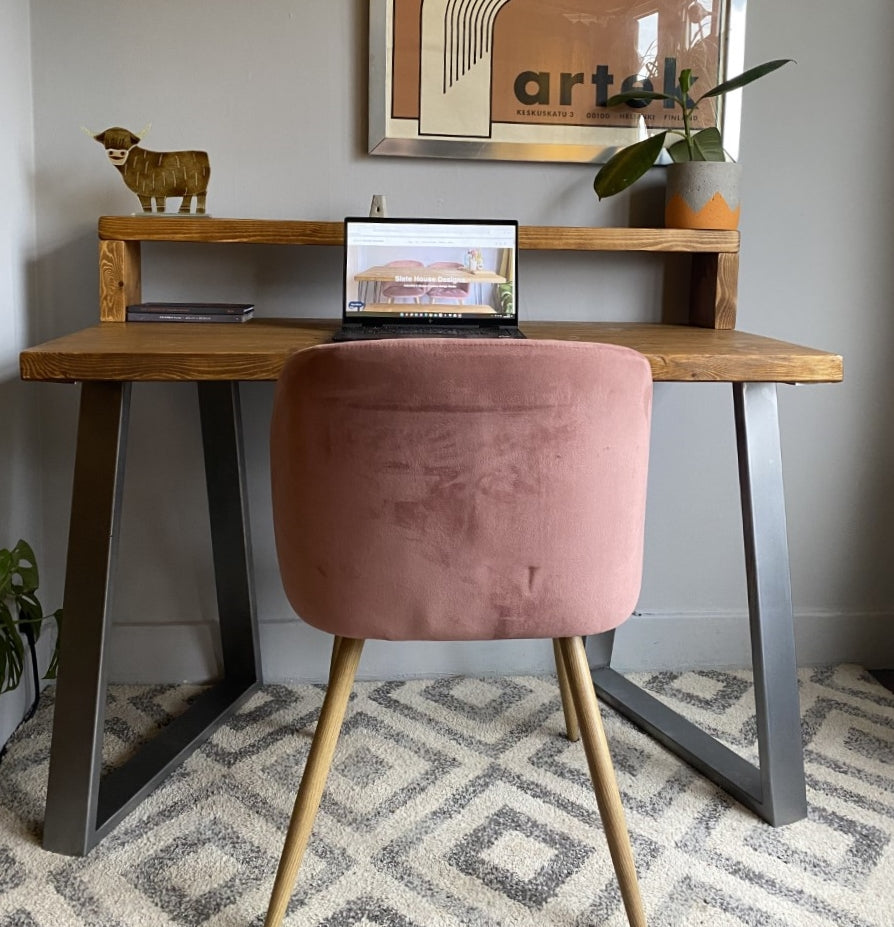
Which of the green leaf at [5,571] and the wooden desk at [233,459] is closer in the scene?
the wooden desk at [233,459]

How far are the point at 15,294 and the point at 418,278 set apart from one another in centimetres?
73

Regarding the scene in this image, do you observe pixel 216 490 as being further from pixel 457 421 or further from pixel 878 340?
pixel 878 340

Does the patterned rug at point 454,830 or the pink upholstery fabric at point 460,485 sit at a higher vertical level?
the pink upholstery fabric at point 460,485

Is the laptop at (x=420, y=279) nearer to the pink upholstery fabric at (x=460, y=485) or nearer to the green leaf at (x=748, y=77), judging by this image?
the green leaf at (x=748, y=77)

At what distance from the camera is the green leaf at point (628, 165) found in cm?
177

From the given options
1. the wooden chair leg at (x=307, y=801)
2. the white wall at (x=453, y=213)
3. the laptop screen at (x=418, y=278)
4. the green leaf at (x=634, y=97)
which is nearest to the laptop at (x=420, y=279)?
the laptop screen at (x=418, y=278)

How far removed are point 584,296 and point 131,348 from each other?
97 cm

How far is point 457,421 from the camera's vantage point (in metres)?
1.10

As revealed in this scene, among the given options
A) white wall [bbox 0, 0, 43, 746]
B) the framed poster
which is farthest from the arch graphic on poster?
white wall [bbox 0, 0, 43, 746]

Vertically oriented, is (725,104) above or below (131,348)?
above

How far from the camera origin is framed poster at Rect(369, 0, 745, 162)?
6.05 ft

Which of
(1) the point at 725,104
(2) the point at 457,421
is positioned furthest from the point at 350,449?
(1) the point at 725,104

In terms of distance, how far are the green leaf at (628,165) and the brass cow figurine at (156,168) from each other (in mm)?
729

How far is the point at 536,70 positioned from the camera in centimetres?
188
